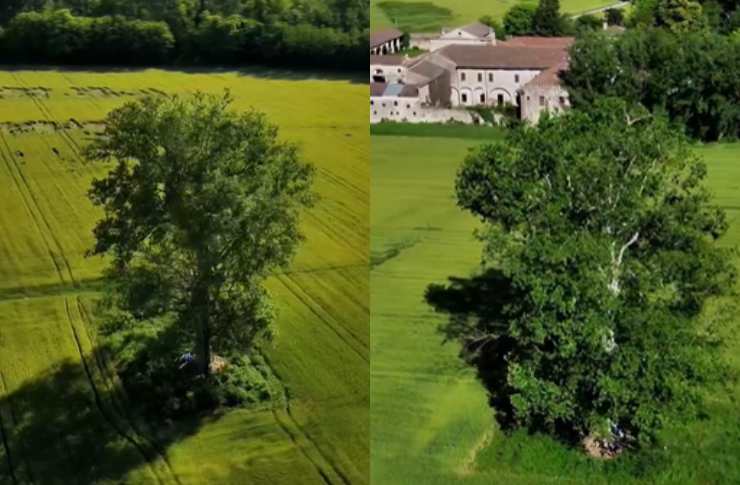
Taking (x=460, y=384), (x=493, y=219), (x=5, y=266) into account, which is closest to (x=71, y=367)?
(x=5, y=266)

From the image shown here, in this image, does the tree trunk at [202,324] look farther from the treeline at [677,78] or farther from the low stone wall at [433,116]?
the treeline at [677,78]

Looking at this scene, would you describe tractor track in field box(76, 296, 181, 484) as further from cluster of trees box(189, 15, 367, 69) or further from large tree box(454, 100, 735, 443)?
large tree box(454, 100, 735, 443)

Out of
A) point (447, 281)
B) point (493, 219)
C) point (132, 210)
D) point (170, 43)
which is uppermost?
point (170, 43)

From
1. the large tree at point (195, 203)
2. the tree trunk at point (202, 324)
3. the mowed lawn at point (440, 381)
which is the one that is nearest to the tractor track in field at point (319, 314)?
the large tree at point (195, 203)

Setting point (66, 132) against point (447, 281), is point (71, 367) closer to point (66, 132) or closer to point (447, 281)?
point (66, 132)

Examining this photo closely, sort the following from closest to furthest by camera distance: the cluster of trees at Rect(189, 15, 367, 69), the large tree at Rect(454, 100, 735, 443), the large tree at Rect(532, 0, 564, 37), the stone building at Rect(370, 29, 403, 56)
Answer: the cluster of trees at Rect(189, 15, 367, 69), the large tree at Rect(454, 100, 735, 443), the stone building at Rect(370, 29, 403, 56), the large tree at Rect(532, 0, 564, 37)

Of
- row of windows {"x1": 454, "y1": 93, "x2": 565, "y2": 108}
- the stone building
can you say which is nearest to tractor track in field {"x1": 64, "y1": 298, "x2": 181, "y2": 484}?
the stone building

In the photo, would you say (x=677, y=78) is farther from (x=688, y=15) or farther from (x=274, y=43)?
(x=274, y=43)
